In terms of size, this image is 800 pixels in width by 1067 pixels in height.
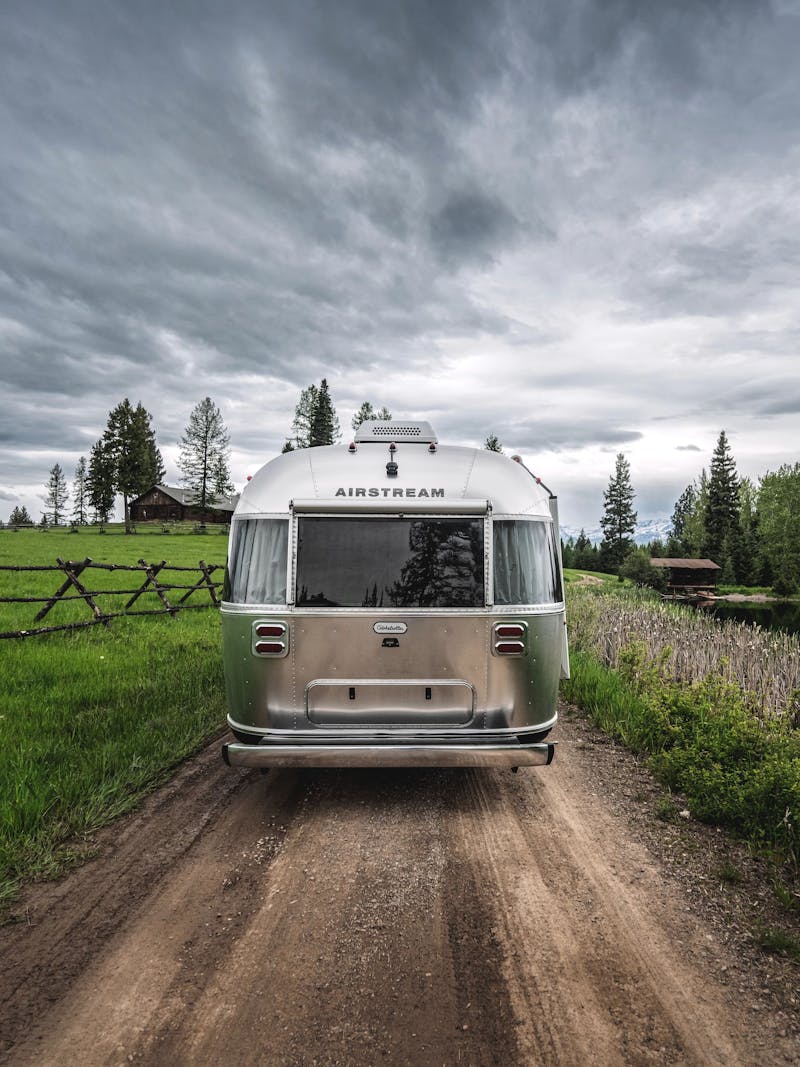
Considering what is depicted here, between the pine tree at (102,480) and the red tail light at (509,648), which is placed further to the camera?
the pine tree at (102,480)

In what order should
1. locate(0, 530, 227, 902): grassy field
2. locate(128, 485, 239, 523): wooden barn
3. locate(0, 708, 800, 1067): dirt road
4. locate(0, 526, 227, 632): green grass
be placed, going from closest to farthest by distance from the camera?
1. locate(0, 708, 800, 1067): dirt road
2. locate(0, 530, 227, 902): grassy field
3. locate(0, 526, 227, 632): green grass
4. locate(128, 485, 239, 523): wooden barn

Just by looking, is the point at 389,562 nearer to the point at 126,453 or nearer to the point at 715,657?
the point at 715,657

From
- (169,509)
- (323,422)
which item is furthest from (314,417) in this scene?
(169,509)

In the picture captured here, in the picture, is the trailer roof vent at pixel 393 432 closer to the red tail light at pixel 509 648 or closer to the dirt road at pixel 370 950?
the red tail light at pixel 509 648

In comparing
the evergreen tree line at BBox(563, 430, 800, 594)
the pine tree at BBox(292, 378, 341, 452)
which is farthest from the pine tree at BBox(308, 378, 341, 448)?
the evergreen tree line at BBox(563, 430, 800, 594)

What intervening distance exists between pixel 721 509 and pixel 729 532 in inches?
144

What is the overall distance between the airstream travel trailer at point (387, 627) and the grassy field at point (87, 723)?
135 cm

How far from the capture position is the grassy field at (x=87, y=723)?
171 inches

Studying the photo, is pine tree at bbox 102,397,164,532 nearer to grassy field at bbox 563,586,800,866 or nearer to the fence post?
the fence post

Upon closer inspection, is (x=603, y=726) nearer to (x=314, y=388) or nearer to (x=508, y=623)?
Result: (x=508, y=623)

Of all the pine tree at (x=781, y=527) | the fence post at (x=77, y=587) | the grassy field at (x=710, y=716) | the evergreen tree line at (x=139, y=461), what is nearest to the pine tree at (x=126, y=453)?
the evergreen tree line at (x=139, y=461)

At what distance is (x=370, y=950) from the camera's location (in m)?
3.16

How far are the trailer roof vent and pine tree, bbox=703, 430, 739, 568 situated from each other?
73.3 metres

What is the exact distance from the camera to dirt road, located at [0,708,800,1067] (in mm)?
2580
